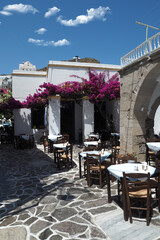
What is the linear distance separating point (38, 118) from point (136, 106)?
896cm

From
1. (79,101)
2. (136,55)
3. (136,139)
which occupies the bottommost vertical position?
(136,139)

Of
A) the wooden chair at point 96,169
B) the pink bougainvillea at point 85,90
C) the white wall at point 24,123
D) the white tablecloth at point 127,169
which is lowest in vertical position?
the wooden chair at point 96,169

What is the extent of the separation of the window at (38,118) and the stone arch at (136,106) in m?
8.05

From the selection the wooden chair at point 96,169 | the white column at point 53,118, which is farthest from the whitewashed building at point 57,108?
the wooden chair at point 96,169

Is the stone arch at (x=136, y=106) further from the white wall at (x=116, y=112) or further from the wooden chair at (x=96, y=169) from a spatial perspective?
the white wall at (x=116, y=112)

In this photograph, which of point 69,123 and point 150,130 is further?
point 69,123

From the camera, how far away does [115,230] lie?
10.5 ft

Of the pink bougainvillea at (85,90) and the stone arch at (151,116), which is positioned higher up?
the pink bougainvillea at (85,90)

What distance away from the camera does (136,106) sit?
23.9ft

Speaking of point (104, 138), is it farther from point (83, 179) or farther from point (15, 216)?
point (15, 216)

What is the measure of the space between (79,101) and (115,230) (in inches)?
417

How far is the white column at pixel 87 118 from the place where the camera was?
40.2 ft

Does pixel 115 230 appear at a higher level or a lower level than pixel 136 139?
lower

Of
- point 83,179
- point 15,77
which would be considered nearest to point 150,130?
point 83,179
